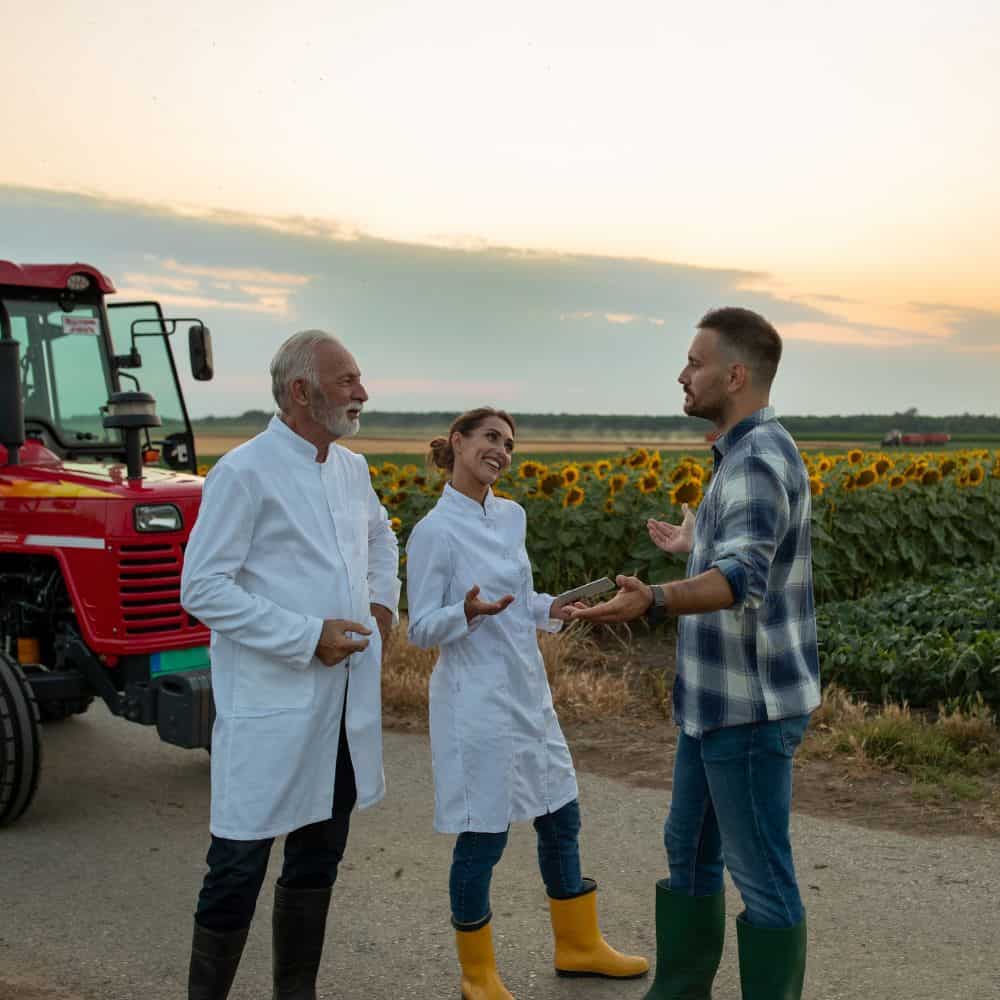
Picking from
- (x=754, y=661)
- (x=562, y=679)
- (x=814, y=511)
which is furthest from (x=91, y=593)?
(x=814, y=511)

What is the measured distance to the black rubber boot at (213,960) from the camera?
340 centimetres

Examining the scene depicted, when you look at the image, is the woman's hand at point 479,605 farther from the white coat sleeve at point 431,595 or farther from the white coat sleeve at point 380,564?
the white coat sleeve at point 380,564

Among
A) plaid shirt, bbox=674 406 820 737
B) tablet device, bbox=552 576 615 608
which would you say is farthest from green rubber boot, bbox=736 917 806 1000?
tablet device, bbox=552 576 615 608

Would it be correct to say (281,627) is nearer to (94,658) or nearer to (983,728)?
(94,658)

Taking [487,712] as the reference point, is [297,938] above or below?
below

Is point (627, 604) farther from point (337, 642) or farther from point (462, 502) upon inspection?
point (462, 502)

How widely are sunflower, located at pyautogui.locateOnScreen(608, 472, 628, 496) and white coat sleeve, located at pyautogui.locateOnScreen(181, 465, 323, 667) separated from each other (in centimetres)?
685

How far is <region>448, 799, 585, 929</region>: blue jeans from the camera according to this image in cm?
368

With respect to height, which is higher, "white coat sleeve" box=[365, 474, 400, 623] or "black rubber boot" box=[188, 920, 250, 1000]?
"white coat sleeve" box=[365, 474, 400, 623]

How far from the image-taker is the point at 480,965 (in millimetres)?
3742

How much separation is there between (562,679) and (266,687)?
14.0ft

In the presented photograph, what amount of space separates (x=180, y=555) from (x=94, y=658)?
627 mm

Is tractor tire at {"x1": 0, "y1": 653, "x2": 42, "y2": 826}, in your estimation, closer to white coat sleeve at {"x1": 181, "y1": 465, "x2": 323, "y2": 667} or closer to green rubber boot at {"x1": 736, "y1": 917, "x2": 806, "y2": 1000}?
white coat sleeve at {"x1": 181, "y1": 465, "x2": 323, "y2": 667}

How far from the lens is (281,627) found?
10.9ft
